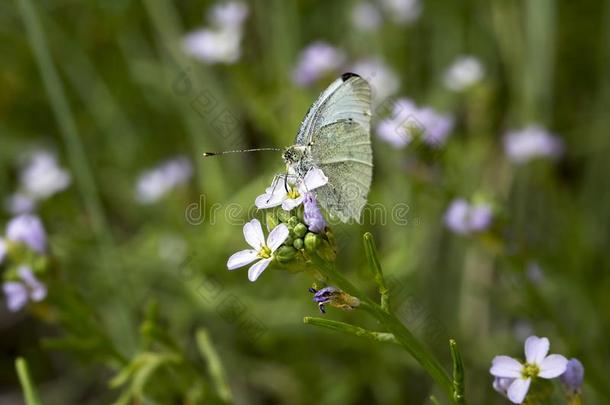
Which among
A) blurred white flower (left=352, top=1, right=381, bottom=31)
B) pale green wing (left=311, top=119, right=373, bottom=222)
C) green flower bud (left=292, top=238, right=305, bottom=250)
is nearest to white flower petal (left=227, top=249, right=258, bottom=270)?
green flower bud (left=292, top=238, right=305, bottom=250)

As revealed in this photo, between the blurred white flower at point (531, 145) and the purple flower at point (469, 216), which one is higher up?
the blurred white flower at point (531, 145)

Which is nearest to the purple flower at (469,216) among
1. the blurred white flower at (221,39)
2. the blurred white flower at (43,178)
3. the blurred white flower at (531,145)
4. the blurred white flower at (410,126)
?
the blurred white flower at (410,126)

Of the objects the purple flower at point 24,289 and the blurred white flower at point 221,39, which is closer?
the purple flower at point 24,289

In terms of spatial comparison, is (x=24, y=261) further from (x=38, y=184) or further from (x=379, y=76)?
(x=379, y=76)

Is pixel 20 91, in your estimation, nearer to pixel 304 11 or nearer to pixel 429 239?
pixel 304 11

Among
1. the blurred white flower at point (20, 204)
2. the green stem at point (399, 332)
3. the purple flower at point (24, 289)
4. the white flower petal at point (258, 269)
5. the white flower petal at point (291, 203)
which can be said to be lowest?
the green stem at point (399, 332)

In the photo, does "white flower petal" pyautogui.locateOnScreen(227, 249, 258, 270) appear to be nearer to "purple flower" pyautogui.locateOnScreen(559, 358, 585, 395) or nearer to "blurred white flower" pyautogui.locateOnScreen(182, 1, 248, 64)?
"purple flower" pyautogui.locateOnScreen(559, 358, 585, 395)

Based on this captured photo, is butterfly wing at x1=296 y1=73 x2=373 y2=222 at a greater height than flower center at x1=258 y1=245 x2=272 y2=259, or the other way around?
butterfly wing at x1=296 y1=73 x2=373 y2=222

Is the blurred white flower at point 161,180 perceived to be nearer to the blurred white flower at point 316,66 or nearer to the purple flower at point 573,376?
the blurred white flower at point 316,66
